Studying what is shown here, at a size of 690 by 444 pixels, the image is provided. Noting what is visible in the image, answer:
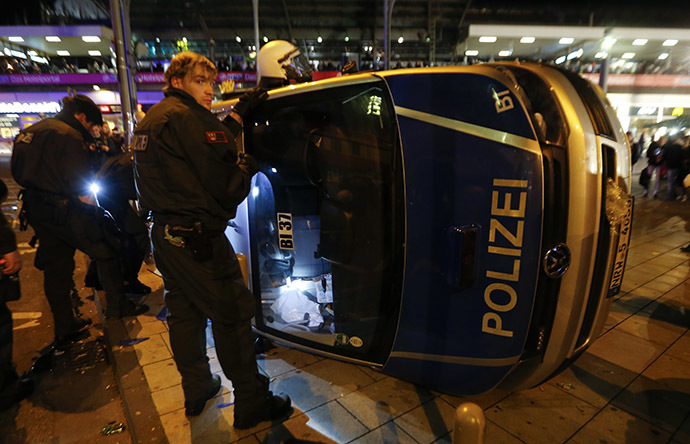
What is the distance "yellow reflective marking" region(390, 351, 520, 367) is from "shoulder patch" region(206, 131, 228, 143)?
1.52 m

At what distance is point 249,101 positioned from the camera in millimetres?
2297

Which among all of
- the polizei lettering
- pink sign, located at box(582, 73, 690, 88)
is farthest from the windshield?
pink sign, located at box(582, 73, 690, 88)

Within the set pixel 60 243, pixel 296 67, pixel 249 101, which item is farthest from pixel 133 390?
pixel 296 67

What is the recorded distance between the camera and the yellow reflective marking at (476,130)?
1604mm

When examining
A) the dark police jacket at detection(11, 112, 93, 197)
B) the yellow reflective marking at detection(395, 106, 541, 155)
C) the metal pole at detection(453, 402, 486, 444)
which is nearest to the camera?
the metal pole at detection(453, 402, 486, 444)

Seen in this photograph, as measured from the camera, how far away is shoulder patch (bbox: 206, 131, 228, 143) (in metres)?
1.92

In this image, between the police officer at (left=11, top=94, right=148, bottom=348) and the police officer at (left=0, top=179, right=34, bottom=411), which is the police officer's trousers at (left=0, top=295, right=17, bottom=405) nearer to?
Result: the police officer at (left=0, top=179, right=34, bottom=411)

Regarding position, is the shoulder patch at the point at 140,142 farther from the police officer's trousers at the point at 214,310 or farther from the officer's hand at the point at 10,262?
the officer's hand at the point at 10,262

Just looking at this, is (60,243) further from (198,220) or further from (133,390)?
(198,220)

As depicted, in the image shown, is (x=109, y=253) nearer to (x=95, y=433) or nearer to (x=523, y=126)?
(x=95, y=433)

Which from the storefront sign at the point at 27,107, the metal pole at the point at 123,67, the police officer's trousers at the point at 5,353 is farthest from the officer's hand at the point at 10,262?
the storefront sign at the point at 27,107

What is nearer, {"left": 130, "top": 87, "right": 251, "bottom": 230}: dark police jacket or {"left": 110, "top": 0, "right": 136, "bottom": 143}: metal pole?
{"left": 130, "top": 87, "right": 251, "bottom": 230}: dark police jacket

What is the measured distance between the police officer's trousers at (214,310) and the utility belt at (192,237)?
0.14 ft

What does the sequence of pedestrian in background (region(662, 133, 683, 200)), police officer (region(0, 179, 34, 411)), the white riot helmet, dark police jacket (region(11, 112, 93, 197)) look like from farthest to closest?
pedestrian in background (region(662, 133, 683, 200))
the white riot helmet
dark police jacket (region(11, 112, 93, 197))
police officer (region(0, 179, 34, 411))
